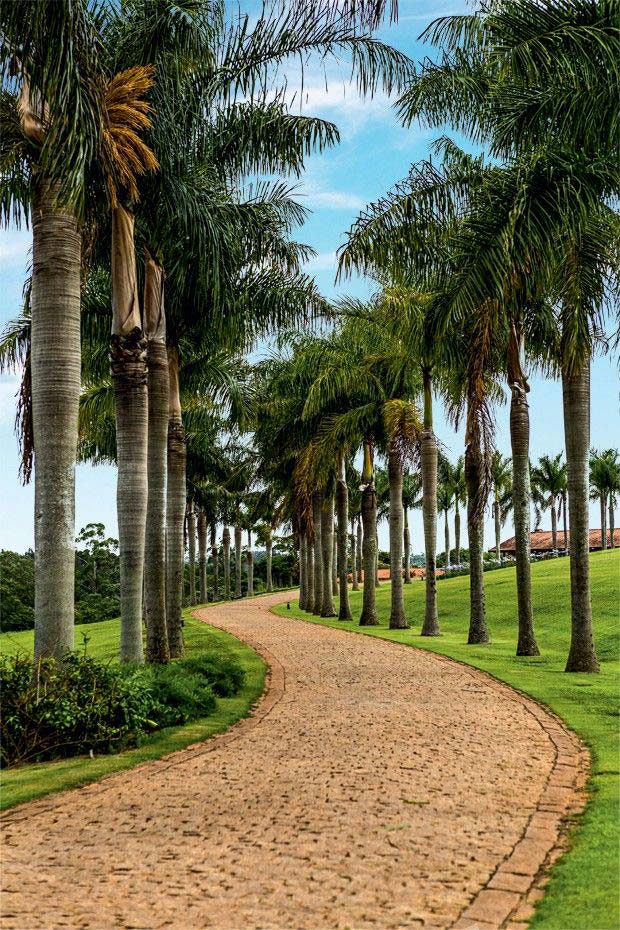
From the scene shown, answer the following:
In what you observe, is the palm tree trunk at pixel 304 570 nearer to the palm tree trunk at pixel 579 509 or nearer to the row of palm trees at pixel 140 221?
the row of palm trees at pixel 140 221

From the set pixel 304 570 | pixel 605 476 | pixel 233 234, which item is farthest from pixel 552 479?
pixel 233 234

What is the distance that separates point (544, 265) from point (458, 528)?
63.9m

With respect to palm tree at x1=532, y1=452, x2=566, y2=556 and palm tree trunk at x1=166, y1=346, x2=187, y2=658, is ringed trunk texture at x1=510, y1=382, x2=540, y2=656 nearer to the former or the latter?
palm tree trunk at x1=166, y1=346, x2=187, y2=658

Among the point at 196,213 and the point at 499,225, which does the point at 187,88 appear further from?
the point at 499,225

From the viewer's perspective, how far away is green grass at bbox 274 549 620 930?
5145mm

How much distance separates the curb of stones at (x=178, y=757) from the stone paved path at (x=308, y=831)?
0.04 m

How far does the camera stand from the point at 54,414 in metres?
10.5

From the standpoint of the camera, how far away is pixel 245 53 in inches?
585

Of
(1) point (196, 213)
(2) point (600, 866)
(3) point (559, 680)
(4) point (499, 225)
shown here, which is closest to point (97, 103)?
(1) point (196, 213)

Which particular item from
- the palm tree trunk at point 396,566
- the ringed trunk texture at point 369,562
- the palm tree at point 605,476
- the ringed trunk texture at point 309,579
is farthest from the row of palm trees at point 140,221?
the palm tree at point 605,476

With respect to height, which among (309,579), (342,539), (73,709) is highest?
(342,539)

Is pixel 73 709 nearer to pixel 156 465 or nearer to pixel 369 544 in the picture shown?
pixel 156 465

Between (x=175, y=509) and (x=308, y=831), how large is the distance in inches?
549

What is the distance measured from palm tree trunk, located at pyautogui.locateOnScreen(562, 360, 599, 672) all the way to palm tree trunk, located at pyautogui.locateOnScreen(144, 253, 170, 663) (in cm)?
720
